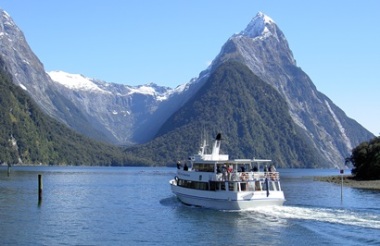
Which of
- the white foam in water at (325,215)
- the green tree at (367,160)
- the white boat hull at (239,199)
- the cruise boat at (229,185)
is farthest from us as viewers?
the green tree at (367,160)

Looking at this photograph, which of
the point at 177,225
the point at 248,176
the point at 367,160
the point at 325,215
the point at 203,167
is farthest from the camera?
the point at 367,160

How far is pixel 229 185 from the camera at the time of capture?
77.8m

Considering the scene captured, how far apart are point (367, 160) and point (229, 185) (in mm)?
100538

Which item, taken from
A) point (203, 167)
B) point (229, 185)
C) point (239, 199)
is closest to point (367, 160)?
point (203, 167)

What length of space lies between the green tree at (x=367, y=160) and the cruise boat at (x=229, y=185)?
3260 inches

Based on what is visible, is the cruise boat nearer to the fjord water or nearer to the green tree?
the fjord water

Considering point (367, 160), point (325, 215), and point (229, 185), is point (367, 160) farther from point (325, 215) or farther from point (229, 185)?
point (325, 215)

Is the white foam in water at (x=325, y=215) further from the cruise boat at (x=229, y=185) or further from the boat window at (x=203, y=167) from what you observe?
the boat window at (x=203, y=167)

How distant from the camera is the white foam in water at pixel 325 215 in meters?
64.7

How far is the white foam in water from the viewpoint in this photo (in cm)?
6473

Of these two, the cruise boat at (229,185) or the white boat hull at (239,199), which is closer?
the white boat hull at (239,199)

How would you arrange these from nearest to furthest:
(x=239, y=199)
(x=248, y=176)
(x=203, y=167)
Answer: (x=239, y=199), (x=248, y=176), (x=203, y=167)

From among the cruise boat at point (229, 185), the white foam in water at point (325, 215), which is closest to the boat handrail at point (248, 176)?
the cruise boat at point (229, 185)

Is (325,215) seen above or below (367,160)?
below
